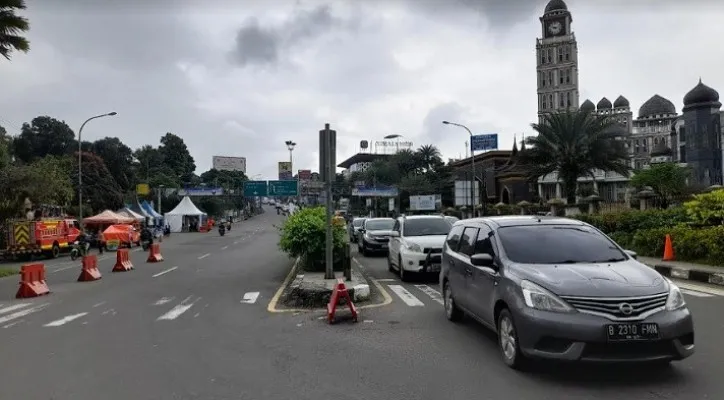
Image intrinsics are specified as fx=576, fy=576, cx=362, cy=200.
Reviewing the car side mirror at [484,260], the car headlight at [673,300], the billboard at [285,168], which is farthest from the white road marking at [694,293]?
the billboard at [285,168]

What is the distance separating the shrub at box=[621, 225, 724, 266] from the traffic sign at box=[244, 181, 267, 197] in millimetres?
41081

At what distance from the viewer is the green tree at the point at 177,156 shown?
112562 millimetres

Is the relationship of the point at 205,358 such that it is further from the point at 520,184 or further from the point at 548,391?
the point at 520,184

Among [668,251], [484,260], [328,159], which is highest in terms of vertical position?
[328,159]

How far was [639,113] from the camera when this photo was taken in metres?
135

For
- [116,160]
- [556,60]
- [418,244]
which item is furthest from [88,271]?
[556,60]

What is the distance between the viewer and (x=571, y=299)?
17.9 ft

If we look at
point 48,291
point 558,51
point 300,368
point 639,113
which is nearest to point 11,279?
point 48,291

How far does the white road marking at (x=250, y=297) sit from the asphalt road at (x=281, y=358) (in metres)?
0.15

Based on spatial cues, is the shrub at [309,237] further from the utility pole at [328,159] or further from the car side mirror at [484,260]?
the car side mirror at [484,260]

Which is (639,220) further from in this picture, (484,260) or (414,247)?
(484,260)

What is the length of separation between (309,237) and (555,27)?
11581 cm

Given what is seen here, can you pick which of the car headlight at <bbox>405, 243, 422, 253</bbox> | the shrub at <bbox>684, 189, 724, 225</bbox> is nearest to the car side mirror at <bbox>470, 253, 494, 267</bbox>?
the car headlight at <bbox>405, 243, 422, 253</bbox>

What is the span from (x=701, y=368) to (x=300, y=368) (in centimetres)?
423
